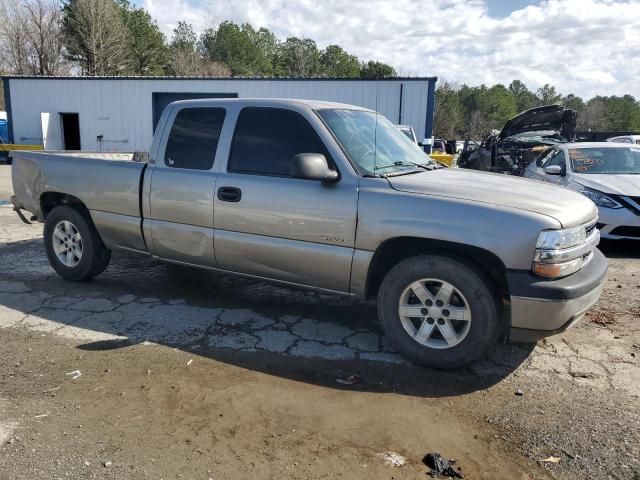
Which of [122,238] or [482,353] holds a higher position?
[122,238]

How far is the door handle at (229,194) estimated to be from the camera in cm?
429

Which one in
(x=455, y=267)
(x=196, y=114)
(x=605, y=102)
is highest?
(x=605, y=102)

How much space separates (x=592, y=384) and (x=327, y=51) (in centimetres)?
7405

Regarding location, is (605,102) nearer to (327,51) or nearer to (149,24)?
(327,51)

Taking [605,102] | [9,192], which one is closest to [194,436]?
[9,192]

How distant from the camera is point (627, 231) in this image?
6984mm

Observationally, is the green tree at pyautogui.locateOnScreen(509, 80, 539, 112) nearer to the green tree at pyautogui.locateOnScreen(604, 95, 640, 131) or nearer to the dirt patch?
the green tree at pyautogui.locateOnScreen(604, 95, 640, 131)

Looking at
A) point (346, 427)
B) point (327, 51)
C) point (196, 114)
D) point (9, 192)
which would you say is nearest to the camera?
point (346, 427)

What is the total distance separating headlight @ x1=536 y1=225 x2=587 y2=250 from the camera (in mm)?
3293

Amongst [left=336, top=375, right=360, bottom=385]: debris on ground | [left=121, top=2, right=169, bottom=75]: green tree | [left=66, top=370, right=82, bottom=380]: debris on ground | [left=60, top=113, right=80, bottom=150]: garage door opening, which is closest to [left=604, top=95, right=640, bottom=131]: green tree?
[left=121, top=2, right=169, bottom=75]: green tree

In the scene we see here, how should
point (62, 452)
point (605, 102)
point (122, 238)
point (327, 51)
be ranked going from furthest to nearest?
point (605, 102), point (327, 51), point (122, 238), point (62, 452)

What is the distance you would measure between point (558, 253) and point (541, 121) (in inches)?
433

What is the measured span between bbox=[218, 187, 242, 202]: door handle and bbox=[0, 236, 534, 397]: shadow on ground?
1112mm

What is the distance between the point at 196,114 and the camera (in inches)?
186
